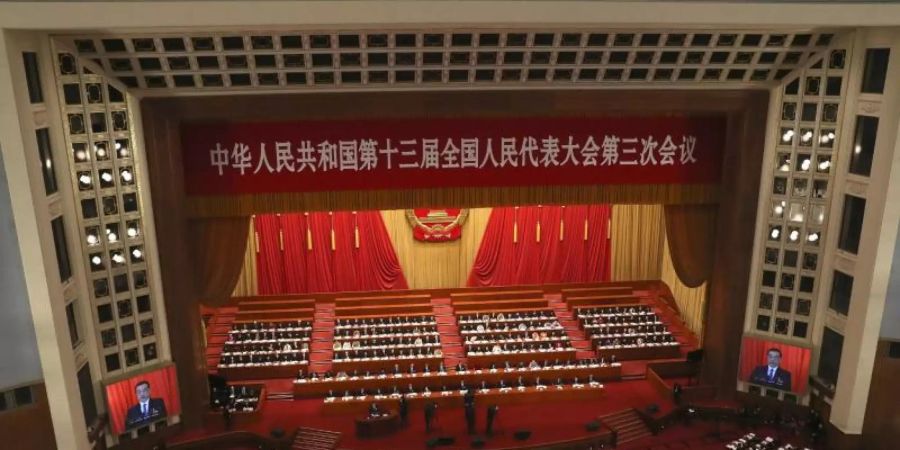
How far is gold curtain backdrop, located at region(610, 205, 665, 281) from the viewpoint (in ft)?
57.8

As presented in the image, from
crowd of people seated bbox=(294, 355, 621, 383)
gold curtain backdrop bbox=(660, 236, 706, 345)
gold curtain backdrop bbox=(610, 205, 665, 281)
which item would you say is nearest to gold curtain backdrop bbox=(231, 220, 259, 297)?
crowd of people seated bbox=(294, 355, 621, 383)

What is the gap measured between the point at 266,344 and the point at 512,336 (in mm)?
5126

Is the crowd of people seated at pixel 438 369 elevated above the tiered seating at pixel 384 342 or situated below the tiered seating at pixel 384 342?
below

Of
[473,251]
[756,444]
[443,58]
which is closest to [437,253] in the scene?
[473,251]

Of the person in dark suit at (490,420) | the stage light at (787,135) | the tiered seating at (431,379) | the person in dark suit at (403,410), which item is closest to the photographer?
the stage light at (787,135)

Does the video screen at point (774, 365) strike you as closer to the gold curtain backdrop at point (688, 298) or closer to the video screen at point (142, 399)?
the gold curtain backdrop at point (688, 298)

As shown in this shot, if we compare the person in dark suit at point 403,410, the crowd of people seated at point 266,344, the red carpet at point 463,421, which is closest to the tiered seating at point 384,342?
the crowd of people seated at point 266,344

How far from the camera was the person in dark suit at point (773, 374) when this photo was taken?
12016mm

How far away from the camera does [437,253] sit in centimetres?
1744

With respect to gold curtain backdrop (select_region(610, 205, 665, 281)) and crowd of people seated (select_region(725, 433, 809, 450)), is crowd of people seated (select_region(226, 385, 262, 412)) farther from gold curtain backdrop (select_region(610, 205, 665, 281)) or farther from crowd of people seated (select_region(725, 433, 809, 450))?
gold curtain backdrop (select_region(610, 205, 665, 281))

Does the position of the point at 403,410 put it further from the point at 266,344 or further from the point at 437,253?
the point at 437,253

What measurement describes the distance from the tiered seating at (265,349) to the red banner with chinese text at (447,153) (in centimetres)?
398

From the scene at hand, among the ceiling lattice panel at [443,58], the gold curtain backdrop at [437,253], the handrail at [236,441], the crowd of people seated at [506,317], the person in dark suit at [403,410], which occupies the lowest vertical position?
the handrail at [236,441]

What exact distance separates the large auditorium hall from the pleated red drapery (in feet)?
9.58
